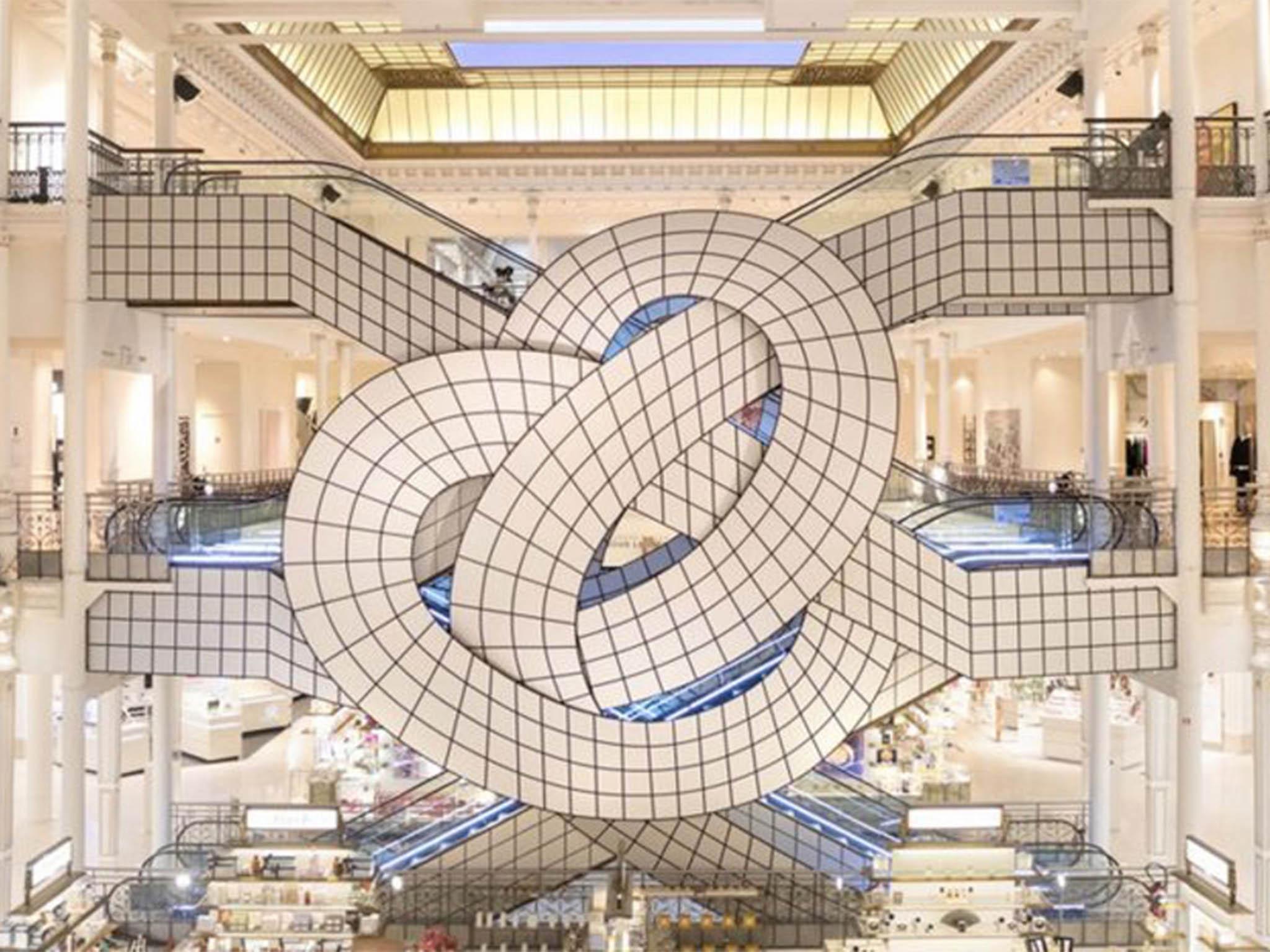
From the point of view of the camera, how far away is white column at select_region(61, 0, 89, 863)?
13.7 meters

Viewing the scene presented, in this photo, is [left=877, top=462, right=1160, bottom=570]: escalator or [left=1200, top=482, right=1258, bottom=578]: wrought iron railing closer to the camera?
[left=1200, top=482, right=1258, bottom=578]: wrought iron railing

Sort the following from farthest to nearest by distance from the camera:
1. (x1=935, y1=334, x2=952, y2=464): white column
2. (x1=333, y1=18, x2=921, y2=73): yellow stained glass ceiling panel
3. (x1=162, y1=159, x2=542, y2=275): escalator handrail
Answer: (x1=333, y1=18, x2=921, y2=73): yellow stained glass ceiling panel
(x1=935, y1=334, x2=952, y2=464): white column
(x1=162, y1=159, x2=542, y2=275): escalator handrail

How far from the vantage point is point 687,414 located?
1288 centimetres

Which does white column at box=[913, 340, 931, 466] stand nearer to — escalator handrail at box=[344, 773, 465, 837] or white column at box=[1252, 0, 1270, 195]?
white column at box=[1252, 0, 1270, 195]

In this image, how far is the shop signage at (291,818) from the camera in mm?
13609

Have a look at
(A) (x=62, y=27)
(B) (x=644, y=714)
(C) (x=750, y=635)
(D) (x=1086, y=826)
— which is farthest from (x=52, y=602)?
(D) (x=1086, y=826)

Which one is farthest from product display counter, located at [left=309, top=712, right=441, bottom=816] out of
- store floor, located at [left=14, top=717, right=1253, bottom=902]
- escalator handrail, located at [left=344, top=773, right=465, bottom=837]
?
escalator handrail, located at [left=344, top=773, right=465, bottom=837]

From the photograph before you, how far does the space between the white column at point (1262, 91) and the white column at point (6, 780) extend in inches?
581

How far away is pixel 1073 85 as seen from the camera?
1716 cm

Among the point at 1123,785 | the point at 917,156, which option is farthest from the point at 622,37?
the point at 1123,785

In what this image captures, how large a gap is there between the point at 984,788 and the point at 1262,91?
11.9 metres

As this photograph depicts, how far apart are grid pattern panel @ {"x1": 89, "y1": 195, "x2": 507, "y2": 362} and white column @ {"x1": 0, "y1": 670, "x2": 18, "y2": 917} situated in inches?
175

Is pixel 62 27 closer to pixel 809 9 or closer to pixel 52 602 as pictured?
pixel 52 602

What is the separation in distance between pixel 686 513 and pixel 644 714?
7.63 ft
